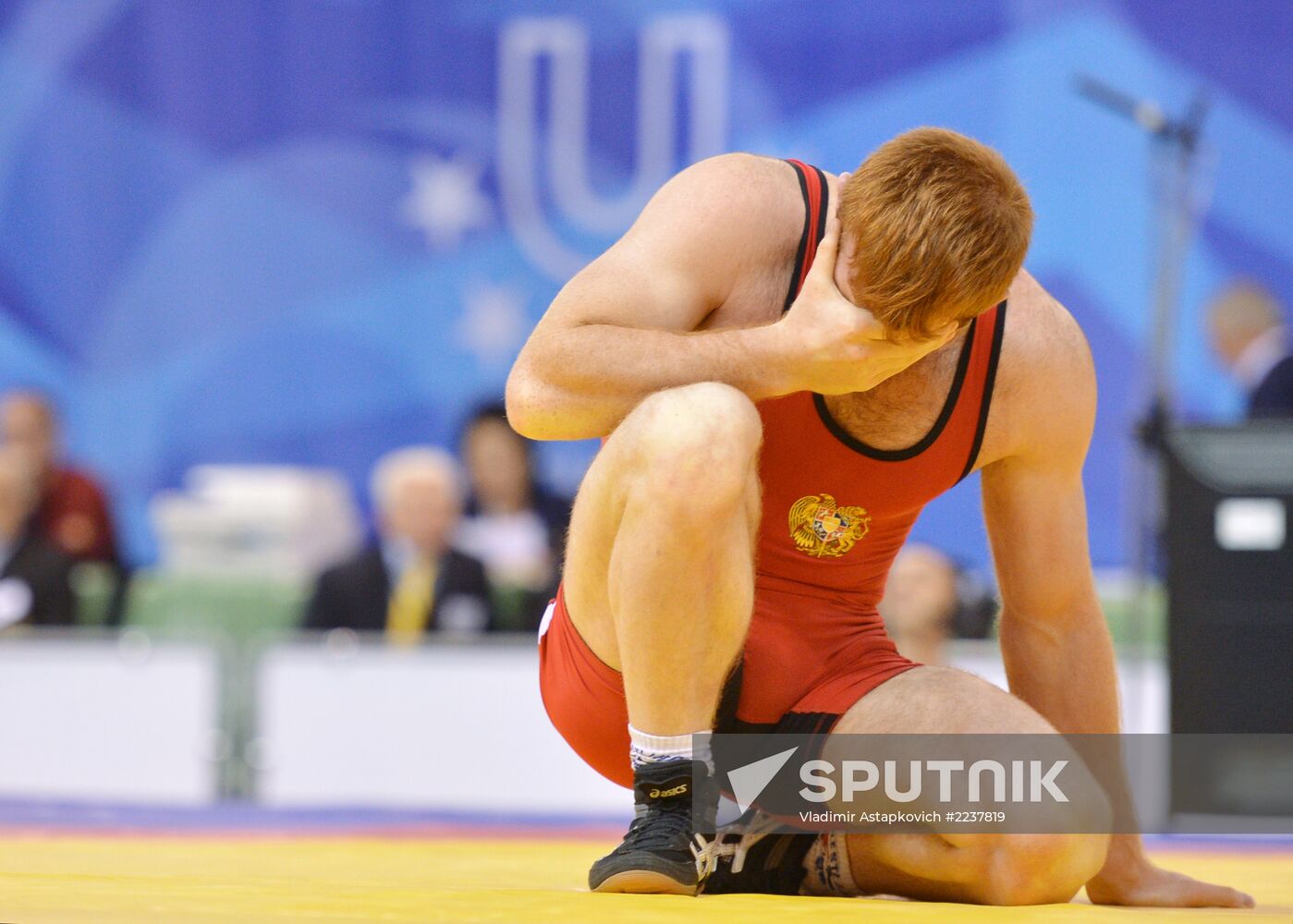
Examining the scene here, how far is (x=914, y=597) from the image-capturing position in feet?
13.9

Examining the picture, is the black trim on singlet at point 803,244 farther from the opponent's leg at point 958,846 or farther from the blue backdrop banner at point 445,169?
the blue backdrop banner at point 445,169

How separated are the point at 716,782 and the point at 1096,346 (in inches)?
164

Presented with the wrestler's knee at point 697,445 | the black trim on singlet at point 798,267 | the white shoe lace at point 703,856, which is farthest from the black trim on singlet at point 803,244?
the white shoe lace at point 703,856

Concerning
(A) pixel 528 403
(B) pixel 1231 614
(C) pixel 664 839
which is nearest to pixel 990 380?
(A) pixel 528 403

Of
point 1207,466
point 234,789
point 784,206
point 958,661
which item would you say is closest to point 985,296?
point 784,206

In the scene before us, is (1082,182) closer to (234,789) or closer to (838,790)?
(234,789)

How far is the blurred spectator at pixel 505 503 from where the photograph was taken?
518 cm

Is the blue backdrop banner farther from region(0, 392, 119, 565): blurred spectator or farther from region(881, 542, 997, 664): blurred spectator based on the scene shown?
region(881, 542, 997, 664): blurred spectator

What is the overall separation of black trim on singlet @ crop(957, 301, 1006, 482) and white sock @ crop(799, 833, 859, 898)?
0.52m

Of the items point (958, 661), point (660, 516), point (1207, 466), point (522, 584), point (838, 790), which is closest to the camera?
point (660, 516)

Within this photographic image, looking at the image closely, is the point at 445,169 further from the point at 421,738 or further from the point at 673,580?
the point at 673,580

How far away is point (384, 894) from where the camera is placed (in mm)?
1859

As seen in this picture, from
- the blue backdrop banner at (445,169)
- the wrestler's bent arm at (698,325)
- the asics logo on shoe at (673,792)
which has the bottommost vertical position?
the asics logo on shoe at (673,792)

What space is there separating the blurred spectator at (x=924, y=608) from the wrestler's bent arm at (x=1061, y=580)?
185 cm
